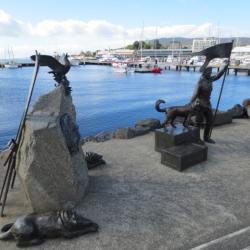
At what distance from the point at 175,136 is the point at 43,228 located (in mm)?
4917

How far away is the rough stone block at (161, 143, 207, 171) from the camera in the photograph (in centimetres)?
850

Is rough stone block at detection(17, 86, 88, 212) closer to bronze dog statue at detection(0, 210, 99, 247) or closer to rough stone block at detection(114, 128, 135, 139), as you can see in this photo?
bronze dog statue at detection(0, 210, 99, 247)

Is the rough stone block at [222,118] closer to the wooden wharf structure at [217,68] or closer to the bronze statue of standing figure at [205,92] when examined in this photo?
the bronze statue of standing figure at [205,92]

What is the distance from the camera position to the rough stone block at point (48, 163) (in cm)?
611

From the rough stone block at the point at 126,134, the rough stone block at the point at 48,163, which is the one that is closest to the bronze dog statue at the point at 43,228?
the rough stone block at the point at 48,163

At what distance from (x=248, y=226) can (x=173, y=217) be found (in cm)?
136

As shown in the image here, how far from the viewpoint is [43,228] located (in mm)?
5461

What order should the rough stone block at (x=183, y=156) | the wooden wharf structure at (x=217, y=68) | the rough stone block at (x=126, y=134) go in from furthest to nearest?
the wooden wharf structure at (x=217, y=68) < the rough stone block at (x=126, y=134) < the rough stone block at (x=183, y=156)

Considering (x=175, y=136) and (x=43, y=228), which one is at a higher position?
(x=175, y=136)

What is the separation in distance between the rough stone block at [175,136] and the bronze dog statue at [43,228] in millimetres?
4442

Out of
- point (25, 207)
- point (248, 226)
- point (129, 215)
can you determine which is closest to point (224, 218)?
point (248, 226)

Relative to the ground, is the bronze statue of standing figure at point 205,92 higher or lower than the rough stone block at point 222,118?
higher

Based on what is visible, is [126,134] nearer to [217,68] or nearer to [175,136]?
[175,136]

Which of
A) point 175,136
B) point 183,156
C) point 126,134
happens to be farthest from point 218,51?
point 126,134
